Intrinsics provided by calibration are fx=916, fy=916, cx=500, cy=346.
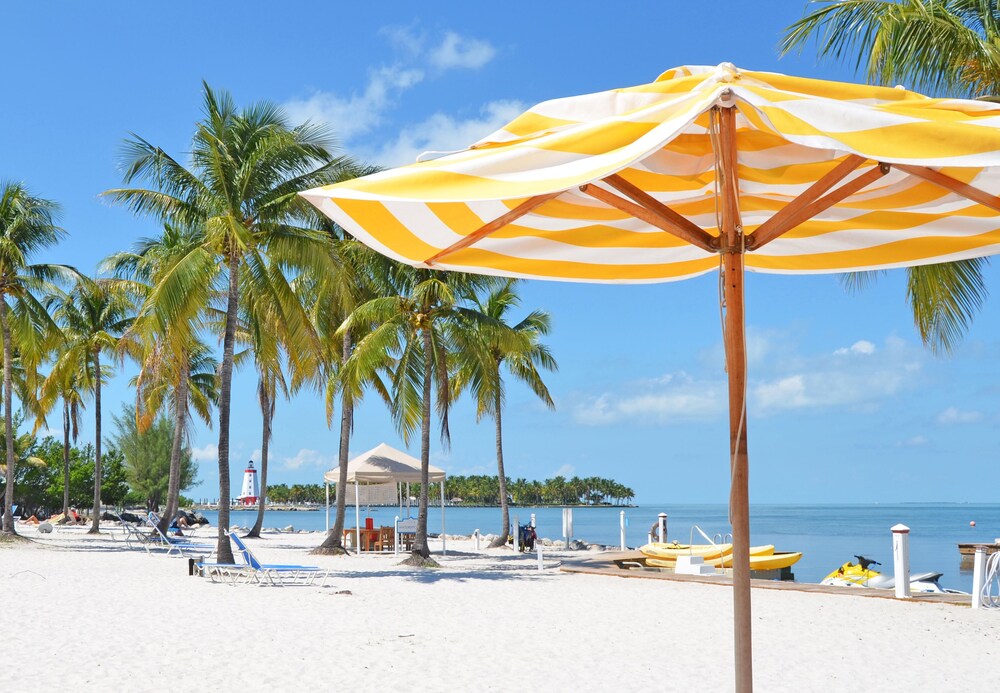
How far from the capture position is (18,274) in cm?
2272

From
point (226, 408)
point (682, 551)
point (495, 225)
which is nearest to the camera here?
point (495, 225)

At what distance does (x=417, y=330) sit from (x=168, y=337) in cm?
471

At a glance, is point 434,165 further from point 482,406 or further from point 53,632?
point 482,406

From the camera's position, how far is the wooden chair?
72.9ft

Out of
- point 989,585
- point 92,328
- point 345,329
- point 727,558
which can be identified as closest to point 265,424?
point 92,328

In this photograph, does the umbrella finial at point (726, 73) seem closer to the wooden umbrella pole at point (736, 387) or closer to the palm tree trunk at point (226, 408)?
the wooden umbrella pole at point (736, 387)

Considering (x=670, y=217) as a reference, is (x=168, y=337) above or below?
above

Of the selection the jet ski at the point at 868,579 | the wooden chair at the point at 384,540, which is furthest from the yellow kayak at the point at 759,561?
the wooden chair at the point at 384,540

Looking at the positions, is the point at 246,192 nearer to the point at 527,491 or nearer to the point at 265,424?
the point at 265,424

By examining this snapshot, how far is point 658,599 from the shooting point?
498 inches

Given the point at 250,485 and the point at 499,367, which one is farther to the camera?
the point at 250,485

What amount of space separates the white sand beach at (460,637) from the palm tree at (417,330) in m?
3.76

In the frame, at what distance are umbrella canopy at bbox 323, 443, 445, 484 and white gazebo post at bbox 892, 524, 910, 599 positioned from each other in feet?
39.6

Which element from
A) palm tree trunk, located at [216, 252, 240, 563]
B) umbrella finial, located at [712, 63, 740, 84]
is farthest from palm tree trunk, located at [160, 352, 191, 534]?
umbrella finial, located at [712, 63, 740, 84]
